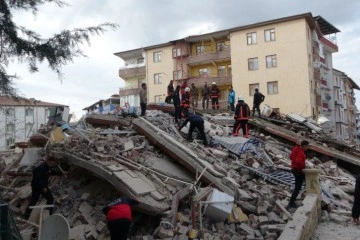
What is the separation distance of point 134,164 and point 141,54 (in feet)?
154

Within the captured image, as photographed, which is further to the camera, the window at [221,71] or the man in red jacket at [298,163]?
the window at [221,71]

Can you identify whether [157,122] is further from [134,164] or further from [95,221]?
[95,221]

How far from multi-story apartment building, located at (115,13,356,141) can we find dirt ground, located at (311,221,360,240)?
32149mm

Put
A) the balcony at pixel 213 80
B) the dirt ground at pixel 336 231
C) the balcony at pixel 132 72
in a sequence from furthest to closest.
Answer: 1. the balcony at pixel 132 72
2. the balcony at pixel 213 80
3. the dirt ground at pixel 336 231

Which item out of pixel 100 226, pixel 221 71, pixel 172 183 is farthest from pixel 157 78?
pixel 100 226

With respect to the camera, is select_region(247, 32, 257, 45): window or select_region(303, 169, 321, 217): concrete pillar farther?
select_region(247, 32, 257, 45): window

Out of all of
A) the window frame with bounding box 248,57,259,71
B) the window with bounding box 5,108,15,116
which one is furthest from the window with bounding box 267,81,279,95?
the window with bounding box 5,108,15,116

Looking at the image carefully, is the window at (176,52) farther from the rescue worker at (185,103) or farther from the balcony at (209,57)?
the rescue worker at (185,103)

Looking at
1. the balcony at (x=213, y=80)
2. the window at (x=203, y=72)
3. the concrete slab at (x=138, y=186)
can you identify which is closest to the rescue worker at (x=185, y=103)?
the concrete slab at (x=138, y=186)

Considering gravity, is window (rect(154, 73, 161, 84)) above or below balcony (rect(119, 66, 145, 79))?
below

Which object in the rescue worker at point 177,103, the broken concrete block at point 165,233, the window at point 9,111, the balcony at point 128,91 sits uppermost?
the balcony at point 128,91

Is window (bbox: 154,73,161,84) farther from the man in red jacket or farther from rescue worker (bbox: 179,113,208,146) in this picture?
the man in red jacket

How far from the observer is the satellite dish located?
7195 mm

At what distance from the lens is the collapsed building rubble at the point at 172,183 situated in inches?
363
